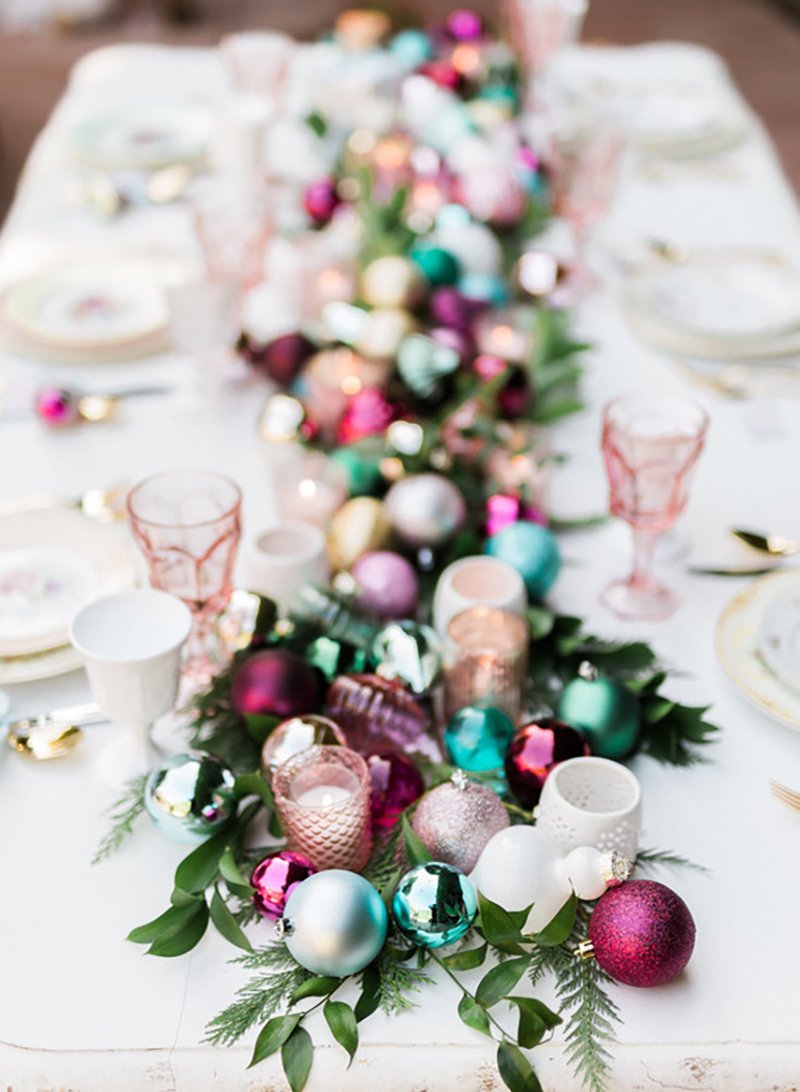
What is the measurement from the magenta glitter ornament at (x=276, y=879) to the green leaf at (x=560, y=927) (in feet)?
0.50

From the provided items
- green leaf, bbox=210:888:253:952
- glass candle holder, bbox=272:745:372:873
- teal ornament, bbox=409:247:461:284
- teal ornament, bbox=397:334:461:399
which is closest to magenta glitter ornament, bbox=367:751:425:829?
glass candle holder, bbox=272:745:372:873

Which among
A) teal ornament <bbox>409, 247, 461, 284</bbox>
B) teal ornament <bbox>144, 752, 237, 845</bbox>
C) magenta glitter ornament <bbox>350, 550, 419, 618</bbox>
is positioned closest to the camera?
teal ornament <bbox>144, 752, 237, 845</bbox>

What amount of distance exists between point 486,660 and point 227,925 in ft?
0.90

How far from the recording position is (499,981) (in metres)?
0.71

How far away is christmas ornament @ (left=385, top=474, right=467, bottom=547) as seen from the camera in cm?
109

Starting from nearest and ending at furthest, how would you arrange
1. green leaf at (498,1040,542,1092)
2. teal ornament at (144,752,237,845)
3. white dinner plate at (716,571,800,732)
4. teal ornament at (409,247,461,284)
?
1. green leaf at (498,1040,542,1092)
2. teal ornament at (144,752,237,845)
3. white dinner plate at (716,571,800,732)
4. teal ornament at (409,247,461,284)

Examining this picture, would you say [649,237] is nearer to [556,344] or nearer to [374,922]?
[556,344]

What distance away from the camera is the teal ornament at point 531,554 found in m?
1.04

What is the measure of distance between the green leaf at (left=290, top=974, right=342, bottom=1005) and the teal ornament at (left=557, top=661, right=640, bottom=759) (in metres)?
0.26

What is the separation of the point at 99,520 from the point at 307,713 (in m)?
0.36

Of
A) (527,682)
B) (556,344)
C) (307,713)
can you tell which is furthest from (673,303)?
(307,713)

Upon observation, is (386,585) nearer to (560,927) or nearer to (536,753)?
(536,753)

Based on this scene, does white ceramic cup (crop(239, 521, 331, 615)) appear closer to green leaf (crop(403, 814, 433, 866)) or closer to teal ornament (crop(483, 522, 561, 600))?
teal ornament (crop(483, 522, 561, 600))

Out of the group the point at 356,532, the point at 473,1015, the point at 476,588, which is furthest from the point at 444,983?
the point at 356,532
